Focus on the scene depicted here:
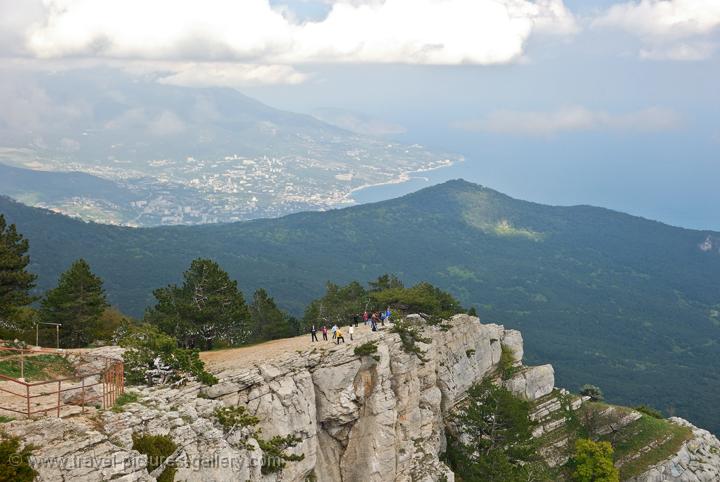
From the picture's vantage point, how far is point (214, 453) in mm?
21516

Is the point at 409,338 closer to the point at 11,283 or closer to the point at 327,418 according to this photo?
the point at 327,418

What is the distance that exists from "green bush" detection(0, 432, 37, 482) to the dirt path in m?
12.5

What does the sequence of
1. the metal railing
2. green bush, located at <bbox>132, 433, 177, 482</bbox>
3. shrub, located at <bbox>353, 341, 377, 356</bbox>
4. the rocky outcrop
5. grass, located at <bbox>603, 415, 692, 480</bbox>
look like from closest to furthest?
the metal railing
green bush, located at <bbox>132, 433, 177, 482</bbox>
shrub, located at <bbox>353, 341, 377, 356</bbox>
the rocky outcrop
grass, located at <bbox>603, 415, 692, 480</bbox>

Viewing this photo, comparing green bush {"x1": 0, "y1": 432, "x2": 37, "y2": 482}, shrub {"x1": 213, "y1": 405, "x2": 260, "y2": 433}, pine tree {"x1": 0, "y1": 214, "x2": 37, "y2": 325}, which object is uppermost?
pine tree {"x1": 0, "y1": 214, "x2": 37, "y2": 325}

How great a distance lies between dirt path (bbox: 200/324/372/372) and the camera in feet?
97.7

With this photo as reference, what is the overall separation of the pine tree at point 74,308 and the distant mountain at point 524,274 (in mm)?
74573

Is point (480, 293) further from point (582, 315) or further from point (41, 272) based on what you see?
point (41, 272)

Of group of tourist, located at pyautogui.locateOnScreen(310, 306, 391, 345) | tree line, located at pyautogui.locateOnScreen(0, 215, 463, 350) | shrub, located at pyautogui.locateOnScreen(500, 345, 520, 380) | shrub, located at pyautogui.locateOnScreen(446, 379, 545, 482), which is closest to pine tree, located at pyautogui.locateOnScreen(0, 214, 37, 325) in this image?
tree line, located at pyautogui.locateOnScreen(0, 215, 463, 350)

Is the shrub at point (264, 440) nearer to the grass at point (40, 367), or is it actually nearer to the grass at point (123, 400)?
the grass at point (123, 400)

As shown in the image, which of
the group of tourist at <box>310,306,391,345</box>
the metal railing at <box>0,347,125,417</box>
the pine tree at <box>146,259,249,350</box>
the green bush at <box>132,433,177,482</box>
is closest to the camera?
the metal railing at <box>0,347,125,417</box>

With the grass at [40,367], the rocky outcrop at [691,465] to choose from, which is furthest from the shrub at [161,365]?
the rocky outcrop at [691,465]

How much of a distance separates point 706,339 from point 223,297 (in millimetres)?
129133

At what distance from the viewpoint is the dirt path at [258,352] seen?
29.8m

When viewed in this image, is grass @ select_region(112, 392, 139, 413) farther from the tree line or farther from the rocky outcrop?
the rocky outcrop
